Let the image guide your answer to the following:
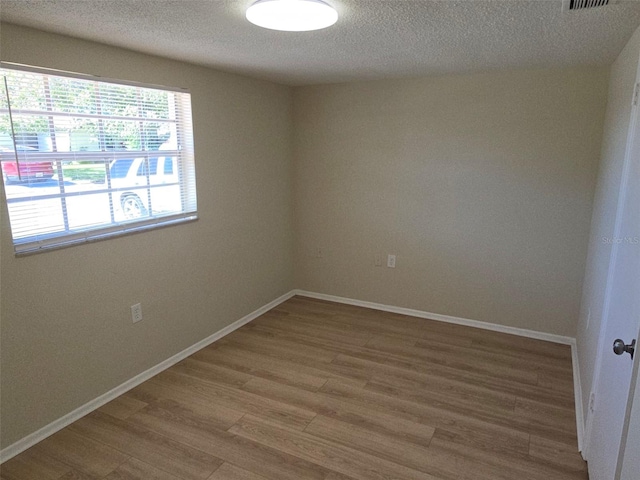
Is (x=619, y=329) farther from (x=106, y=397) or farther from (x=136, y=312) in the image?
(x=106, y=397)

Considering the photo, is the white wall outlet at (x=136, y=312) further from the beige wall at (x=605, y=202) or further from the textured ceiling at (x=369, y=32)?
the beige wall at (x=605, y=202)

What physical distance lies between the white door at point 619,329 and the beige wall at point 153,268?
2.64m

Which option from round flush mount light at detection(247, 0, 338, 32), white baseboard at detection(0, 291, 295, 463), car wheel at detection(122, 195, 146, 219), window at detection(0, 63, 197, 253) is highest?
round flush mount light at detection(247, 0, 338, 32)

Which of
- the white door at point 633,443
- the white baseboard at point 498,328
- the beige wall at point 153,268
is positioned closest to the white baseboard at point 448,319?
the white baseboard at point 498,328

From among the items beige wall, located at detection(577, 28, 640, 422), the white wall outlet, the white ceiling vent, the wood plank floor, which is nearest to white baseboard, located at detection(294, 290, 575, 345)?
the wood plank floor

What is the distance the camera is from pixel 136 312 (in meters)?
2.81

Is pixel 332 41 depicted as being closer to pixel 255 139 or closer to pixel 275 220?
pixel 255 139

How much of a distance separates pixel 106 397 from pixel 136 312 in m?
0.55

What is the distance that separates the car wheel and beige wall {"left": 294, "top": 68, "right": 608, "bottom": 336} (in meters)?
1.86

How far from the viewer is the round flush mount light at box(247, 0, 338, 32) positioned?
5.51 ft

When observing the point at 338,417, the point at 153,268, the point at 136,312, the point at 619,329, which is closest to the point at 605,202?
the point at 619,329

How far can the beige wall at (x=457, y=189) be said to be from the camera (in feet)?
10.7

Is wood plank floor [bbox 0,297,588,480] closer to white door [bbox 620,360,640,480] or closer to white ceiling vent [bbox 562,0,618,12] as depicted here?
white door [bbox 620,360,640,480]

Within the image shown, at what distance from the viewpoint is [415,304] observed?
4027 millimetres
